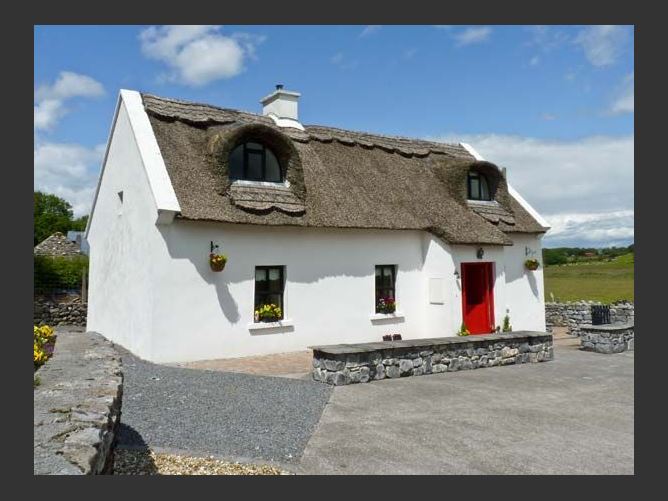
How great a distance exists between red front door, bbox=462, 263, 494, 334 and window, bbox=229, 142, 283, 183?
21.1 feet

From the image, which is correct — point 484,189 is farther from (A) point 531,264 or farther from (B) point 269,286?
(B) point 269,286

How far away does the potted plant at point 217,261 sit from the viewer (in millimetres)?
11812

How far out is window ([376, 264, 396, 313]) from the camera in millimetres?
14852

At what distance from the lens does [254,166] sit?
1354cm

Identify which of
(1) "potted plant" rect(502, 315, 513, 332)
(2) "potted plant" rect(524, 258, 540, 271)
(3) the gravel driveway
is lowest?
(3) the gravel driveway

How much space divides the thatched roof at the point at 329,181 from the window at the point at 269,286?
1305 mm

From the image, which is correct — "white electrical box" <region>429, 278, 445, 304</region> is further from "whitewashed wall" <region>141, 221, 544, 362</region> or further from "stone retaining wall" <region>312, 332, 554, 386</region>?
"stone retaining wall" <region>312, 332, 554, 386</region>

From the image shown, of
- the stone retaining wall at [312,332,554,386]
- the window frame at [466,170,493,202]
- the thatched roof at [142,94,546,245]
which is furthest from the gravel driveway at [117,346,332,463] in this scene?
the window frame at [466,170,493,202]

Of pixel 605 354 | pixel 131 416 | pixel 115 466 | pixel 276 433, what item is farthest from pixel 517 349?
pixel 115 466

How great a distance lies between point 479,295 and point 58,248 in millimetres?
20888

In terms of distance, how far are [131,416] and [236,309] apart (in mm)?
5626

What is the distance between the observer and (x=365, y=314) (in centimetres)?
1441

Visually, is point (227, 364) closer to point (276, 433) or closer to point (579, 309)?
point (276, 433)

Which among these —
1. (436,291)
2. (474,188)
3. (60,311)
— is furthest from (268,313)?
(60,311)
